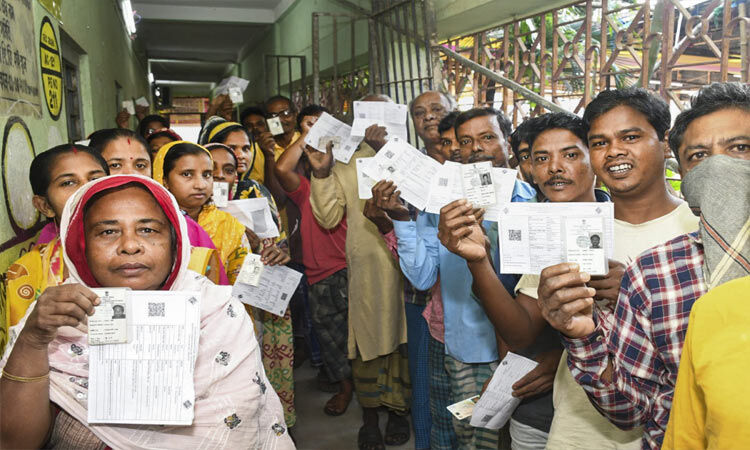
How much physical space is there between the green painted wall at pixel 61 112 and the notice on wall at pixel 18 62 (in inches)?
1.2

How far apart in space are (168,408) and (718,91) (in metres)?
1.68

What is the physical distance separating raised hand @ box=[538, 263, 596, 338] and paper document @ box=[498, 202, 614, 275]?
0.52 ft

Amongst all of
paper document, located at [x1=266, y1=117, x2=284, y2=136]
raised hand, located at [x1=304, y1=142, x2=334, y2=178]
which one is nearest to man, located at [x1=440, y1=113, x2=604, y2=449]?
raised hand, located at [x1=304, y1=142, x2=334, y2=178]

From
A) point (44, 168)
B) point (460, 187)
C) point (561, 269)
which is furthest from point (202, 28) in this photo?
point (561, 269)

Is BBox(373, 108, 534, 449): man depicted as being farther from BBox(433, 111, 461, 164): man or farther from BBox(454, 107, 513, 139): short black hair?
BBox(433, 111, 461, 164): man

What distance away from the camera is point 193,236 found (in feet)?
7.36

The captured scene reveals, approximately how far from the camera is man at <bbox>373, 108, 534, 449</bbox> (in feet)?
7.08

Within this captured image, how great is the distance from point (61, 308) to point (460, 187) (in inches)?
58.0

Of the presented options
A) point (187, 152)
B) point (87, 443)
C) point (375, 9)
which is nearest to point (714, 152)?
point (87, 443)

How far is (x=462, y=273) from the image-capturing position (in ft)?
7.45

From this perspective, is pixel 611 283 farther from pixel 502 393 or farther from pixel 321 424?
pixel 321 424

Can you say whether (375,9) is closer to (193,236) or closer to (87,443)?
(193,236)

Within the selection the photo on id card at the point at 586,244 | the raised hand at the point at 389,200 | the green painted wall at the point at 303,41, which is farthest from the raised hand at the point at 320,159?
the green painted wall at the point at 303,41

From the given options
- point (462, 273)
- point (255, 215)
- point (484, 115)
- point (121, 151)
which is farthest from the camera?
point (255, 215)
